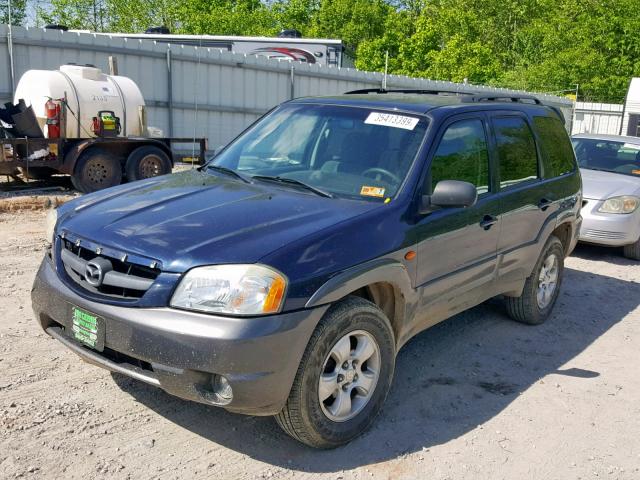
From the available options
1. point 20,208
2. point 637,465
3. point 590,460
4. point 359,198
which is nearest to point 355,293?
point 359,198

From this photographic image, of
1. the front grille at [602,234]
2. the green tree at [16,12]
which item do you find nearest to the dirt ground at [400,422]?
the front grille at [602,234]

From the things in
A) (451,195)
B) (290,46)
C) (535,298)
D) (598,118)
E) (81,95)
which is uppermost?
(290,46)

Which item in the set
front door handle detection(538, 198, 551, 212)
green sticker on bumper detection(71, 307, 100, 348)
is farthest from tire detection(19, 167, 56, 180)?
front door handle detection(538, 198, 551, 212)

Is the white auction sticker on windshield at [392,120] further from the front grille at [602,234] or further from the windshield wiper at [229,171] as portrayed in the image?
the front grille at [602,234]

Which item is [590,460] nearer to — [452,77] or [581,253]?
[581,253]

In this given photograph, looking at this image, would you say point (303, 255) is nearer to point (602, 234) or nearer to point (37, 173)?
point (602, 234)

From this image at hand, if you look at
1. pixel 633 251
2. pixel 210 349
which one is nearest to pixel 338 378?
pixel 210 349

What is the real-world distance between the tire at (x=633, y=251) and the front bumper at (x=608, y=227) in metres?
0.18

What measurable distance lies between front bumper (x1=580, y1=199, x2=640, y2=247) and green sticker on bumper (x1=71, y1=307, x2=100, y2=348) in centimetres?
673

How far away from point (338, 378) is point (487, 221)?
1.73 meters

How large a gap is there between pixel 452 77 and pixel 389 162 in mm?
35401

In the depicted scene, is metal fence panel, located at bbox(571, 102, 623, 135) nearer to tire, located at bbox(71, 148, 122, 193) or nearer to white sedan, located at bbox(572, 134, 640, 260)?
white sedan, located at bbox(572, 134, 640, 260)

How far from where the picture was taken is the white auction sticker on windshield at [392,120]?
4.29 m

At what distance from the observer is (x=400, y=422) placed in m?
3.91
